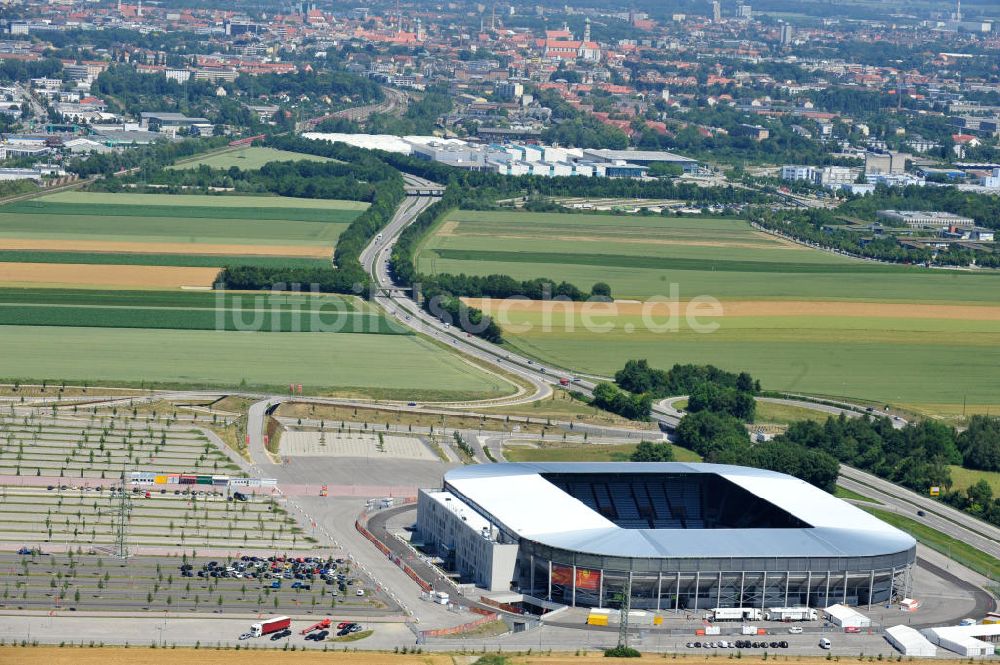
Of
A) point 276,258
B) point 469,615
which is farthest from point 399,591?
point 276,258

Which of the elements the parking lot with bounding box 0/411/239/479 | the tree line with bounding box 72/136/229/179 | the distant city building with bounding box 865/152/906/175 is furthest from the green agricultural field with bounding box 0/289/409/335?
the distant city building with bounding box 865/152/906/175

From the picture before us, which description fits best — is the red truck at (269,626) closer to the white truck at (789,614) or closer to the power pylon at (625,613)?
the power pylon at (625,613)

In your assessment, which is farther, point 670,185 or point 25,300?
point 670,185

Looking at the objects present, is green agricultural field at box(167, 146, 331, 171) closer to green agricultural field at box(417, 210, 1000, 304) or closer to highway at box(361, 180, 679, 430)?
green agricultural field at box(417, 210, 1000, 304)

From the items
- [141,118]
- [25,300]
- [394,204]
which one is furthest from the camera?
[141,118]

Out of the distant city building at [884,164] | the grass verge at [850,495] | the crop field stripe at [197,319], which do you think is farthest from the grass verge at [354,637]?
the distant city building at [884,164]

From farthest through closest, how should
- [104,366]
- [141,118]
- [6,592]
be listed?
[141,118] → [104,366] → [6,592]

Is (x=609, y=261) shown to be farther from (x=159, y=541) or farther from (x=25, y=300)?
(x=159, y=541)
